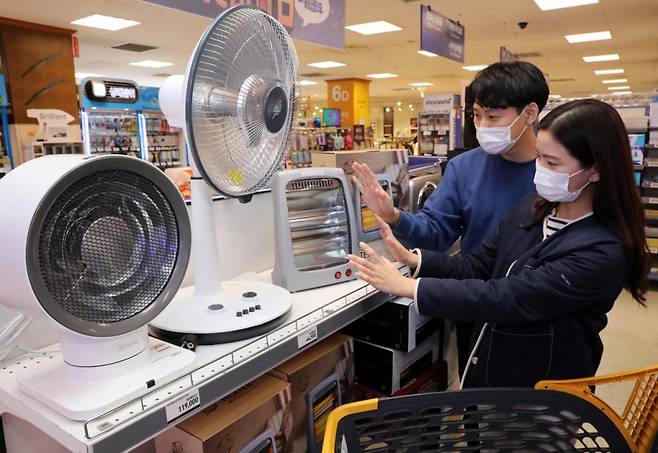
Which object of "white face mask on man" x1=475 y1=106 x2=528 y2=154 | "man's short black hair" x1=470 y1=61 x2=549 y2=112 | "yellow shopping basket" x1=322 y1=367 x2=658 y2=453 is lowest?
"yellow shopping basket" x1=322 y1=367 x2=658 y2=453

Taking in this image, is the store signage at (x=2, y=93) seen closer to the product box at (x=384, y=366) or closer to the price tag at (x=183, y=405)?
the product box at (x=384, y=366)

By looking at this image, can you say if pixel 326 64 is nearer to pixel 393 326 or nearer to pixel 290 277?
pixel 393 326

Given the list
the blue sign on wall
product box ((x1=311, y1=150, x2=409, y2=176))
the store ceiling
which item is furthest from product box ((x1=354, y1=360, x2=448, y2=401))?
the blue sign on wall

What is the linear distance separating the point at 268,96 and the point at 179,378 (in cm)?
71

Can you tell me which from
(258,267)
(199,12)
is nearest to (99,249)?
(258,267)

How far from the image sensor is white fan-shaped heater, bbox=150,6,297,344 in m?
1.10

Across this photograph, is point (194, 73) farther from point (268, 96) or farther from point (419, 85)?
point (419, 85)

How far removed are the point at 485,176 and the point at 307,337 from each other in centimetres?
94

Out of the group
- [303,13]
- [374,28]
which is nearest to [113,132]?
[374,28]

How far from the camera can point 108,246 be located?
3.20 feet

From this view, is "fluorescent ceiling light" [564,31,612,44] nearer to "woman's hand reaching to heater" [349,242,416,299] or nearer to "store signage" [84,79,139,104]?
"store signage" [84,79,139,104]

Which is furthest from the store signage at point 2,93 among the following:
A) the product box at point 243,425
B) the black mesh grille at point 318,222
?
the product box at point 243,425

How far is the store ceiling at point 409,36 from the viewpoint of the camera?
7.48m

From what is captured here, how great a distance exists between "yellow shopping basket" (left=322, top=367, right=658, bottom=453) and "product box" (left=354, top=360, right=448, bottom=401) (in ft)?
2.52
